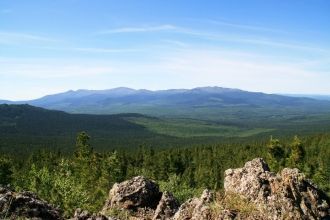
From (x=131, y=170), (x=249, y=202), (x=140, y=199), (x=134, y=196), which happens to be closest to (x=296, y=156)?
(x=131, y=170)

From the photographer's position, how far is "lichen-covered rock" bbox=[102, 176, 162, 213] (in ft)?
103

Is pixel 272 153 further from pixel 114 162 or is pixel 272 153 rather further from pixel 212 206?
pixel 212 206

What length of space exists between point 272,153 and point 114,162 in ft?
115

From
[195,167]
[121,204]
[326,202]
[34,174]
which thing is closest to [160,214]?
[121,204]

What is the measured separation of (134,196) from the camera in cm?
3189

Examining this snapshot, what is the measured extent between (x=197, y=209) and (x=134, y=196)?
40.8 ft

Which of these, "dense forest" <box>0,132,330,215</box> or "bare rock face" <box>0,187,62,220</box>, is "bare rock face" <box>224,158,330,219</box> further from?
"dense forest" <box>0,132,330,215</box>

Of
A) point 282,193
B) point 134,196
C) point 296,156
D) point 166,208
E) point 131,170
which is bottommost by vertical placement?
A: point 131,170

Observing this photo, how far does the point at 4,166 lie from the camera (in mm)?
97812

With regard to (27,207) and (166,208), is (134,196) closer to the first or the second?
(166,208)

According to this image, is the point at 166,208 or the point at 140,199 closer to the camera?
the point at 166,208

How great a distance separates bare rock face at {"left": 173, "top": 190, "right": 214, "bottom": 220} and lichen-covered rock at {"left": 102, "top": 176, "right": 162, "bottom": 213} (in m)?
10.5

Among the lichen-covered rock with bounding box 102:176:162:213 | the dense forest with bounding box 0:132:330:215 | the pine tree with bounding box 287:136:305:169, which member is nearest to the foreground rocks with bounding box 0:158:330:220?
the lichen-covered rock with bounding box 102:176:162:213

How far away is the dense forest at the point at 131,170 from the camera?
3017 inches
